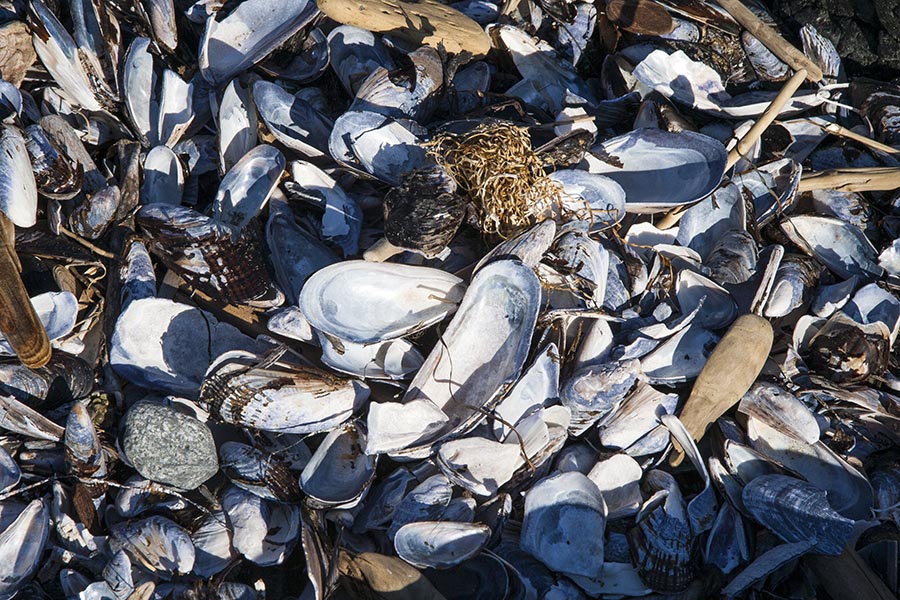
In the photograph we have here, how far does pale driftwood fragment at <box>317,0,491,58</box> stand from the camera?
2611 millimetres

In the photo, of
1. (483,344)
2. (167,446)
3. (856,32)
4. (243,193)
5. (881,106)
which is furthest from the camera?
(856,32)

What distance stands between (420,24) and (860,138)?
1.81 metres

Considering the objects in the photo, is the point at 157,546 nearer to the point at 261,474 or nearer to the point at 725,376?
the point at 261,474

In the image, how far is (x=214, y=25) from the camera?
8.42 feet

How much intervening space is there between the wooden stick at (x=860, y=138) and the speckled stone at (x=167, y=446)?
2648 mm

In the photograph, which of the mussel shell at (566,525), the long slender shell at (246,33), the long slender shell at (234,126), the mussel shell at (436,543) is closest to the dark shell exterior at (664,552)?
the mussel shell at (566,525)

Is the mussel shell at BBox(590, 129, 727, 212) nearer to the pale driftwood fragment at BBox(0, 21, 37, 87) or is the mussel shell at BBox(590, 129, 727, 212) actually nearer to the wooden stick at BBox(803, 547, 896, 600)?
the wooden stick at BBox(803, 547, 896, 600)

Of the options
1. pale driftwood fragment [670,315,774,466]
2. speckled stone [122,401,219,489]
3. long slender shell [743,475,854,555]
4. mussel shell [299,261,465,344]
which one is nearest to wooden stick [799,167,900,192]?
pale driftwood fragment [670,315,774,466]

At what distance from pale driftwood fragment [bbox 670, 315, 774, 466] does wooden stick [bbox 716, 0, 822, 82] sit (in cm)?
98

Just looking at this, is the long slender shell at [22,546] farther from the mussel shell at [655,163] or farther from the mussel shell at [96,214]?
the mussel shell at [655,163]

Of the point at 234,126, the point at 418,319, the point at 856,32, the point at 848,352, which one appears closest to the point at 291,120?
the point at 234,126

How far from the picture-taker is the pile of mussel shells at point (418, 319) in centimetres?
204

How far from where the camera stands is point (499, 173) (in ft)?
7.41

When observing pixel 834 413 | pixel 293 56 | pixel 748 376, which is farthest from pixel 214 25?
pixel 834 413
